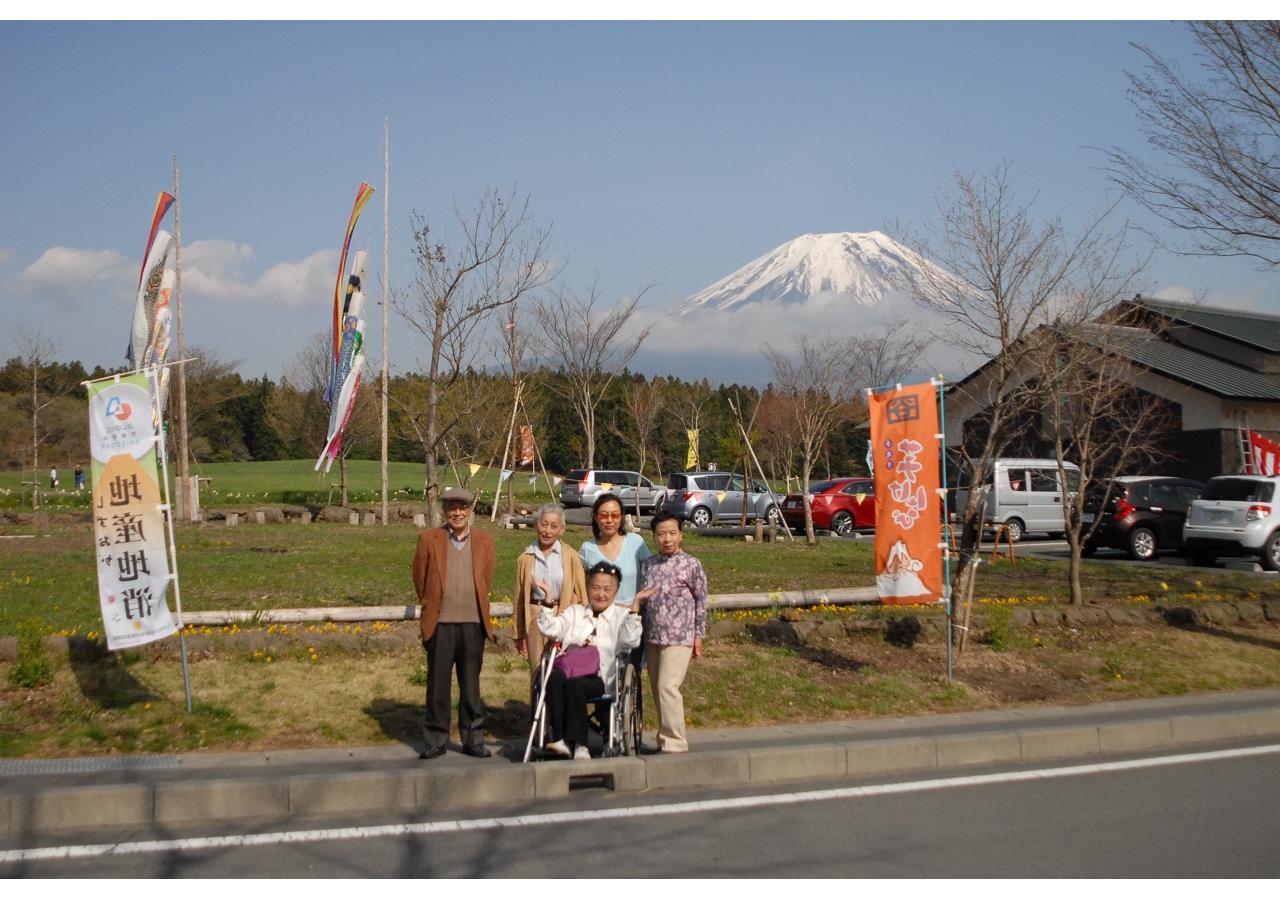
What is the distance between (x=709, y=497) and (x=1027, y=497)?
367 inches

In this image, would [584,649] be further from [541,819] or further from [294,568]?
[294,568]

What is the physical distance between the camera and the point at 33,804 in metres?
5.52

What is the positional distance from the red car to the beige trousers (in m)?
19.1

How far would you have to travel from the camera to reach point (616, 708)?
6746 millimetres

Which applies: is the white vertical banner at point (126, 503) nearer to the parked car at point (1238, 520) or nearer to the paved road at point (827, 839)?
the paved road at point (827, 839)

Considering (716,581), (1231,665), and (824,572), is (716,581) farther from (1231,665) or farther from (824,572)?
(1231,665)

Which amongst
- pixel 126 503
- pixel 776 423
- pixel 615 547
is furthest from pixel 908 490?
pixel 776 423

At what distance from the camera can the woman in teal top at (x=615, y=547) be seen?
711 cm

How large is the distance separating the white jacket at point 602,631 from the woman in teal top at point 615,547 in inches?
7.1

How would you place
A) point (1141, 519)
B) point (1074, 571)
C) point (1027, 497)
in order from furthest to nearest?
point (1027, 497) < point (1141, 519) < point (1074, 571)

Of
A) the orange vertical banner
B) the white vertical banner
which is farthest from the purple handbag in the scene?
the orange vertical banner

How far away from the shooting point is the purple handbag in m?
6.71

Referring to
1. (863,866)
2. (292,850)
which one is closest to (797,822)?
(863,866)

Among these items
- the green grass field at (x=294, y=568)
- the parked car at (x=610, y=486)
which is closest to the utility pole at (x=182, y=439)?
the green grass field at (x=294, y=568)
